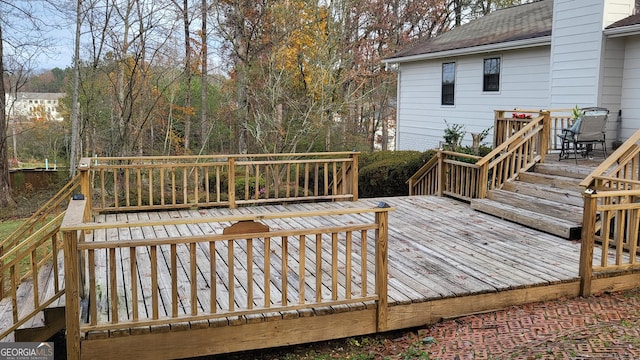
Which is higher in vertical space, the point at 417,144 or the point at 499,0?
the point at 499,0

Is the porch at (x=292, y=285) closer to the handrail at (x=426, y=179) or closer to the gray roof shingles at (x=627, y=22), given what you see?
the handrail at (x=426, y=179)

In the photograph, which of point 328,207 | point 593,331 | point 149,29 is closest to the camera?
point 593,331

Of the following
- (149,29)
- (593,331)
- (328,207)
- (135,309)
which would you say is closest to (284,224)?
(328,207)

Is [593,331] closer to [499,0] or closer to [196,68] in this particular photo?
[196,68]

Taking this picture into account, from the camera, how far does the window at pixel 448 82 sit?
14.2 m

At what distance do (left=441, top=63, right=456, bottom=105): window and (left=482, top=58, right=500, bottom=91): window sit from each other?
3.85 feet

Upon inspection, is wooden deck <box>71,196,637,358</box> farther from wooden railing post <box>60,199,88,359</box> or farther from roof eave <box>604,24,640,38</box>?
roof eave <box>604,24,640,38</box>

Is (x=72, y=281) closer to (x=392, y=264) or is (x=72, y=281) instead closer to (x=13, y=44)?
(x=392, y=264)

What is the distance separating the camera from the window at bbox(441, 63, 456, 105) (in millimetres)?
14156

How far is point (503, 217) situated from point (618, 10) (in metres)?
4.62

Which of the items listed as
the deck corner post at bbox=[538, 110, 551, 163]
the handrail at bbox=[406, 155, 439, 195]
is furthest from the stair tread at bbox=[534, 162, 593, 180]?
the handrail at bbox=[406, 155, 439, 195]

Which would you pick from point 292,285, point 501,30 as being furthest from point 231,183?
point 501,30

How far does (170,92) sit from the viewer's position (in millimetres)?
16891

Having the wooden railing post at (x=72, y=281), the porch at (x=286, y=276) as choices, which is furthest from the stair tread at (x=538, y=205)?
the wooden railing post at (x=72, y=281)
